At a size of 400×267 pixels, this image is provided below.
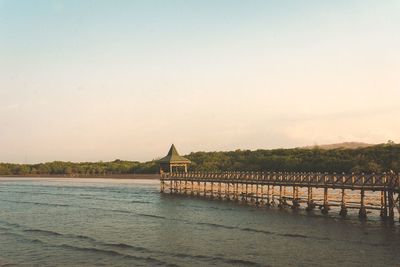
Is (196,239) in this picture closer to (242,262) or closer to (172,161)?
(242,262)

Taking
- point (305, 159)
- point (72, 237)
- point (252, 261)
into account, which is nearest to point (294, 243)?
point (252, 261)

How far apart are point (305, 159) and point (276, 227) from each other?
79096 mm

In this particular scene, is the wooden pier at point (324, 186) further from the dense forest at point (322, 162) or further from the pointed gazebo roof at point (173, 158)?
the dense forest at point (322, 162)

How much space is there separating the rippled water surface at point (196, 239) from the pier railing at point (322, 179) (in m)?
2.58

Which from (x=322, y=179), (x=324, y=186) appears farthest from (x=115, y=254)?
(x=322, y=179)

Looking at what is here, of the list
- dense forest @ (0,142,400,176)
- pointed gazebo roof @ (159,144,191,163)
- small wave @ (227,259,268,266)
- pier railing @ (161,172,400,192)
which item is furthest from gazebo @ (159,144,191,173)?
small wave @ (227,259,268,266)

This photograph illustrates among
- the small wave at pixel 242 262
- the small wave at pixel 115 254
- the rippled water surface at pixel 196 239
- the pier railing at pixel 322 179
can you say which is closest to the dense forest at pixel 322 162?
the pier railing at pixel 322 179

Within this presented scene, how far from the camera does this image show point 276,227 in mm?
34875

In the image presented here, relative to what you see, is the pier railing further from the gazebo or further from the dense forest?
the dense forest

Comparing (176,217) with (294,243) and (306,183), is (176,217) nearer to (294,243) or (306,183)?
(306,183)

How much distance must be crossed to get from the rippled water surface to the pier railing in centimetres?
258

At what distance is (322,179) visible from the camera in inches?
1591

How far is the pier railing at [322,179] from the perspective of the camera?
113ft

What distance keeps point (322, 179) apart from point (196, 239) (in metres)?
14.4
